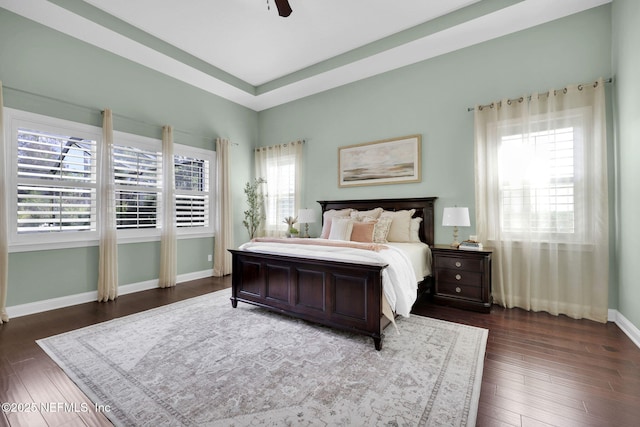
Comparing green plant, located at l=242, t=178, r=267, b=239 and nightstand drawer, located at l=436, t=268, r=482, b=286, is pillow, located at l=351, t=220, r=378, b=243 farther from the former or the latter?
green plant, located at l=242, t=178, r=267, b=239

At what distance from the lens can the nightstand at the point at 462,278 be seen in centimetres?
322

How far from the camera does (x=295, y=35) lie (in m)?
3.89

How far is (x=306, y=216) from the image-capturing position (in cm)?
493

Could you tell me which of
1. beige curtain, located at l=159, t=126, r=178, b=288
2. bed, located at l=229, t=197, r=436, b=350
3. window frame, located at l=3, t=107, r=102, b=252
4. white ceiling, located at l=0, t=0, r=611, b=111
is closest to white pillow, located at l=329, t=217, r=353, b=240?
bed, located at l=229, t=197, r=436, b=350

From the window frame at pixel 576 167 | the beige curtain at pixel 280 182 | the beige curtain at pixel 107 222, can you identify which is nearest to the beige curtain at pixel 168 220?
the beige curtain at pixel 107 222

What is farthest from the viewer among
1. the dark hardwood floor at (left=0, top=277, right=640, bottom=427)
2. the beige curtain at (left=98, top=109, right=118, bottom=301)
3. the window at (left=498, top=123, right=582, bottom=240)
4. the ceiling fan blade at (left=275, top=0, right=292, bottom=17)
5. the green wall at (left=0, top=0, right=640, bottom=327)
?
the beige curtain at (left=98, top=109, right=118, bottom=301)

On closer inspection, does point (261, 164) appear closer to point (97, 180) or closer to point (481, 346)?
point (97, 180)

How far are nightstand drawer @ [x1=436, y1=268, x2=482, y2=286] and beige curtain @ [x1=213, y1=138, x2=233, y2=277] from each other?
11.7ft

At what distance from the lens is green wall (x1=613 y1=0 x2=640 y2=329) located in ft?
8.27

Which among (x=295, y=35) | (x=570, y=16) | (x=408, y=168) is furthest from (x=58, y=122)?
(x=570, y=16)

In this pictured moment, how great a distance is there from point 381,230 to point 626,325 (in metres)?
2.47

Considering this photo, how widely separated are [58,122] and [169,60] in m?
1.62

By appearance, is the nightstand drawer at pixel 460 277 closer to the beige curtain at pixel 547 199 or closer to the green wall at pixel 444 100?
the beige curtain at pixel 547 199

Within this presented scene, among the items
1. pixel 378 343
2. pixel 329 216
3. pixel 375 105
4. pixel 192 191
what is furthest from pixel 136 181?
pixel 378 343
